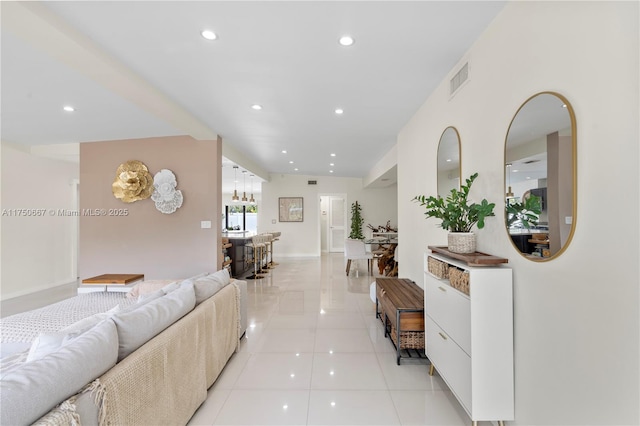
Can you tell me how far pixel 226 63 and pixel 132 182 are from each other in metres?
3.14

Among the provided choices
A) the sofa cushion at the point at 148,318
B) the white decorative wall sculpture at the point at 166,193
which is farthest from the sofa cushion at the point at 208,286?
the white decorative wall sculpture at the point at 166,193

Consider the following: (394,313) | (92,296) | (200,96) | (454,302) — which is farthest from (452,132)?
(92,296)

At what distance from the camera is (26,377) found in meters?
0.98

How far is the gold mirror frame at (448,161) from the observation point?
99.0 inches

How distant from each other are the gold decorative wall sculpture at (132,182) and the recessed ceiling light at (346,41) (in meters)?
3.92

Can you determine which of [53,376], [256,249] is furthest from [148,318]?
[256,249]

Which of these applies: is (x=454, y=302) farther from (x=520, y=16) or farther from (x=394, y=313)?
(x=520, y=16)

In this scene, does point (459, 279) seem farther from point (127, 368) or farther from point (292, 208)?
point (292, 208)

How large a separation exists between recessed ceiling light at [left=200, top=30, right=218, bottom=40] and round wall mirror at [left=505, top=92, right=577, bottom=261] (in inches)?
79.9

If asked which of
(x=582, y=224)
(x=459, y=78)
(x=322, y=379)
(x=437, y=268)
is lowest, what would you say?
(x=322, y=379)

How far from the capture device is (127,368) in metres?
1.35

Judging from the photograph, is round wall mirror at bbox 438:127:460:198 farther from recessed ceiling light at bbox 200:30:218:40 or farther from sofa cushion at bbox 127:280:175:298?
sofa cushion at bbox 127:280:175:298

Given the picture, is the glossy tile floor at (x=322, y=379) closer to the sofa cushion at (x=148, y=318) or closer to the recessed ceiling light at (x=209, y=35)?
the sofa cushion at (x=148, y=318)

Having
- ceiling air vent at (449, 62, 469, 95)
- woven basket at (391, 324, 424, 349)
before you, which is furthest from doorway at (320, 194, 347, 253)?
ceiling air vent at (449, 62, 469, 95)
